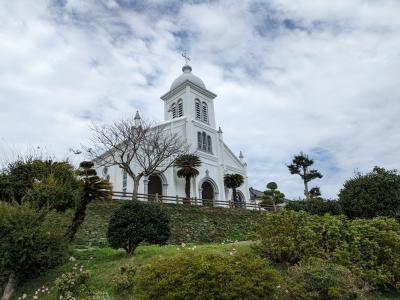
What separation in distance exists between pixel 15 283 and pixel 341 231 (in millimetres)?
8688

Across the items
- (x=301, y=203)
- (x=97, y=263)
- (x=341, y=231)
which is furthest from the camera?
(x=301, y=203)

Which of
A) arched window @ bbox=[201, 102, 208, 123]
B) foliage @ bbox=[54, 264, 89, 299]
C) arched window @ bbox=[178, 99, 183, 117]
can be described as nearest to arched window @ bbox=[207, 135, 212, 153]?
arched window @ bbox=[201, 102, 208, 123]

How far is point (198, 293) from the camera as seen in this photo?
5.41 m

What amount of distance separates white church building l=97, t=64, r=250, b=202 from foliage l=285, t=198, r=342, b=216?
46.3ft

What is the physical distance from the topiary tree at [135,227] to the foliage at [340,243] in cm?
333

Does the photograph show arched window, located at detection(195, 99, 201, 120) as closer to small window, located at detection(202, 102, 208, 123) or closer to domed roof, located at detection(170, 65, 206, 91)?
small window, located at detection(202, 102, 208, 123)

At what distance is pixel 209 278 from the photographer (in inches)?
221

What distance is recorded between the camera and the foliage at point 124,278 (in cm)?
734

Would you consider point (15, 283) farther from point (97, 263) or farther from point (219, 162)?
point (219, 162)

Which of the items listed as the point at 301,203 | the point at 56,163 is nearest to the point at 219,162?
the point at 301,203

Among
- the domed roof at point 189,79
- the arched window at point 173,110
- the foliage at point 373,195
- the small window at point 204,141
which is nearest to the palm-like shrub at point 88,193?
the foliage at point 373,195

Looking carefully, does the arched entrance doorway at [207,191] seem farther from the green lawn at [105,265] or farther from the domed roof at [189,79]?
the green lawn at [105,265]

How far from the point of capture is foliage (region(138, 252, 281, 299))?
5461 mm

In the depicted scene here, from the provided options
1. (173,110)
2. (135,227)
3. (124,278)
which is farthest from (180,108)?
(124,278)
